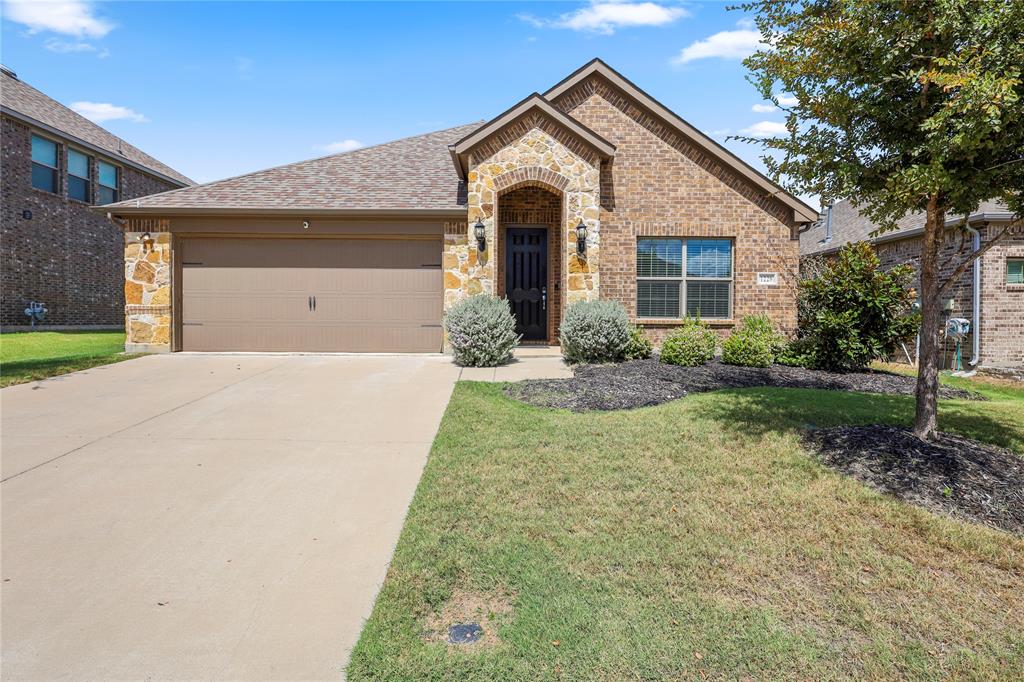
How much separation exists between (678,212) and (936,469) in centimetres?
877

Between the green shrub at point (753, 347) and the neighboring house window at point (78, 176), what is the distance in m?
20.6

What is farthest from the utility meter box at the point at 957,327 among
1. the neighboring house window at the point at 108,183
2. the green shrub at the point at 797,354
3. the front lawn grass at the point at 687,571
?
the neighboring house window at the point at 108,183

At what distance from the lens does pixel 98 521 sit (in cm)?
399

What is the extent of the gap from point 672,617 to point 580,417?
366cm

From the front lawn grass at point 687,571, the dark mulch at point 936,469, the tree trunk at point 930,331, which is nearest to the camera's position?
the front lawn grass at point 687,571

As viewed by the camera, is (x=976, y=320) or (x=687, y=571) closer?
(x=687, y=571)

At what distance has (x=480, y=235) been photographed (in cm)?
1138

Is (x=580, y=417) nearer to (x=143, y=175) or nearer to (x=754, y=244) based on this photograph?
(x=754, y=244)

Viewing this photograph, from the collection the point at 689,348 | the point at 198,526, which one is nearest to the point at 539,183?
the point at 689,348

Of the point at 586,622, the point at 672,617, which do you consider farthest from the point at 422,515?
the point at 672,617

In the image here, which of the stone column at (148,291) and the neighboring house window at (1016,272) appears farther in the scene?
the neighboring house window at (1016,272)

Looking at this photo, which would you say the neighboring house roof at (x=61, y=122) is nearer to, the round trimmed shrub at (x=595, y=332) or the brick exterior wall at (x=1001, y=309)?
the round trimmed shrub at (x=595, y=332)

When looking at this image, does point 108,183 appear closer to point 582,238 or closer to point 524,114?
point 524,114

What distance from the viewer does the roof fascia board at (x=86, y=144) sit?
1628 centimetres
